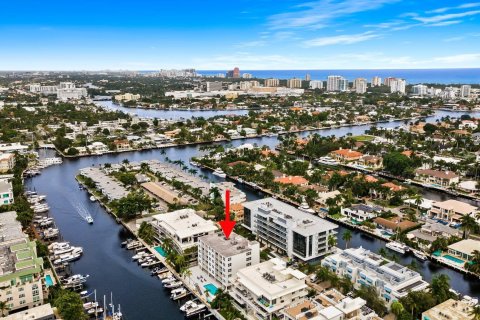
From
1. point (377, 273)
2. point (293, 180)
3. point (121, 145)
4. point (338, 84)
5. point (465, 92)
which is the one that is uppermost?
point (338, 84)

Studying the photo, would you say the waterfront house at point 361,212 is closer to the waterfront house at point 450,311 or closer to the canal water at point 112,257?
the canal water at point 112,257

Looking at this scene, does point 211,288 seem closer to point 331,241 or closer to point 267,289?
point 267,289

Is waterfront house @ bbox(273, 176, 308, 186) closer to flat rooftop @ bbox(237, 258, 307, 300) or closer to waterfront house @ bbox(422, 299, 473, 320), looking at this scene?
flat rooftop @ bbox(237, 258, 307, 300)

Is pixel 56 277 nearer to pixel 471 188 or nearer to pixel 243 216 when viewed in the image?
pixel 243 216

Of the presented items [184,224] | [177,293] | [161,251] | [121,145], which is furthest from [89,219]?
[121,145]

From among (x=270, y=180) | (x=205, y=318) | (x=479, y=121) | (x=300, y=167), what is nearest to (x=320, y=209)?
(x=270, y=180)

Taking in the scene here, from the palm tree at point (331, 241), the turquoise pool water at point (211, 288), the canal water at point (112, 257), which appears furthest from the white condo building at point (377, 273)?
the turquoise pool water at point (211, 288)

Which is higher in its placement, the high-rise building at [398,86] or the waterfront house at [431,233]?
the high-rise building at [398,86]
